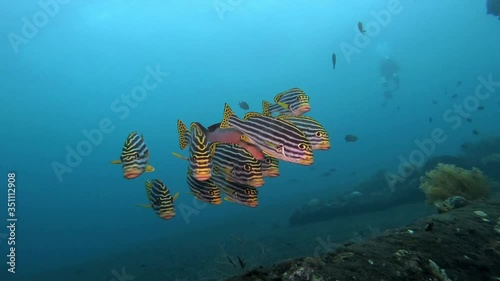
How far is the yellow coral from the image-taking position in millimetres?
7082

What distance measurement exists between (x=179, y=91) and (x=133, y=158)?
140260 mm

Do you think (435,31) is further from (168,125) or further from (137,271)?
(137,271)

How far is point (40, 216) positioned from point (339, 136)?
10367 centimetres

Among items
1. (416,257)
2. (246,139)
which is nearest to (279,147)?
(246,139)

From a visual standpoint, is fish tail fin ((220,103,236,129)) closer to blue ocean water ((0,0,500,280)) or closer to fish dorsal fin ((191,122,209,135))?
fish dorsal fin ((191,122,209,135))

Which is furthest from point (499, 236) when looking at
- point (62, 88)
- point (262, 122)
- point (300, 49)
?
point (300, 49)

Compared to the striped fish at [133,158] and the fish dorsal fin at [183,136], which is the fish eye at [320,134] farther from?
the striped fish at [133,158]

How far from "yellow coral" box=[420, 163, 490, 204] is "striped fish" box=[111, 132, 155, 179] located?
6476 millimetres

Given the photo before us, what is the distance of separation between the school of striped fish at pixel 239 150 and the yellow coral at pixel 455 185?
4.91m

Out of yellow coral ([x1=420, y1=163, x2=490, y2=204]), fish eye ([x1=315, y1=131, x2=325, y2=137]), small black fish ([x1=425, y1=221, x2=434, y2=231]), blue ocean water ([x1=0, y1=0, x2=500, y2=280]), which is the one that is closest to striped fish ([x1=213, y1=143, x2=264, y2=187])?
fish eye ([x1=315, y1=131, x2=325, y2=137])

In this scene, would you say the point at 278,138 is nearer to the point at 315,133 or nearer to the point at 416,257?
the point at 315,133

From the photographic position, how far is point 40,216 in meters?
91.8

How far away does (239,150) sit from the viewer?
370 cm

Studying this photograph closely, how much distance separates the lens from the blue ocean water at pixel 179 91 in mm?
47281
